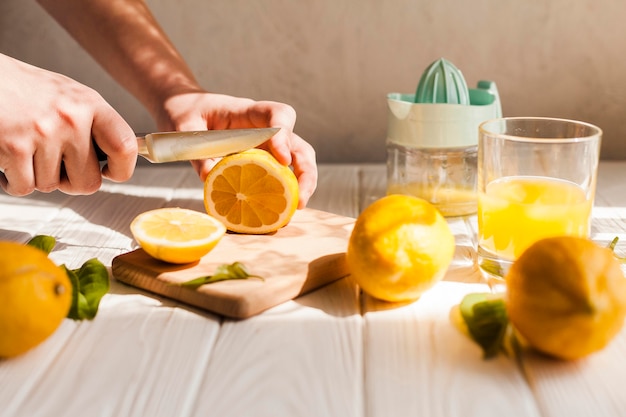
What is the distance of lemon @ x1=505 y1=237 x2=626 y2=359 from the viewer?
744 mm

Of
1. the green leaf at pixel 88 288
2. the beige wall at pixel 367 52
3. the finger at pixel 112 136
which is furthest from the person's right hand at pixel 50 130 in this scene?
the beige wall at pixel 367 52

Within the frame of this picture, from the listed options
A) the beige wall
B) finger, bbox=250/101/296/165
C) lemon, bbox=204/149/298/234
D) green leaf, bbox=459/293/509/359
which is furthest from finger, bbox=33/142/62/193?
the beige wall

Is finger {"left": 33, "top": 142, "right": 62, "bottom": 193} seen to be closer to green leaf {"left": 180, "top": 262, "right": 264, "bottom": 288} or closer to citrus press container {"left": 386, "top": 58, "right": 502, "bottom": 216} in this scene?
green leaf {"left": 180, "top": 262, "right": 264, "bottom": 288}

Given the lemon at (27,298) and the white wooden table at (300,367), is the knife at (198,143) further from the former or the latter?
the lemon at (27,298)

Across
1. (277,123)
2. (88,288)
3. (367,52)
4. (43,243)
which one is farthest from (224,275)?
(367,52)

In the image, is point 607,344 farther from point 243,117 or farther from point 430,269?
point 243,117

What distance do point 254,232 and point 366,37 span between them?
0.69 metres

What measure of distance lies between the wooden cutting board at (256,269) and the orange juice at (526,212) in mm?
205

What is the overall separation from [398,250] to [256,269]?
0.70 feet

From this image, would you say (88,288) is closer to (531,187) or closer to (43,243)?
(43,243)

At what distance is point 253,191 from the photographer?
3.83 ft

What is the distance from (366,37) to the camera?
1.68m

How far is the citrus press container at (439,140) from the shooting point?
1.31 meters

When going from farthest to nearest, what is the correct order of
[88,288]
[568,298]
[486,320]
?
[88,288], [486,320], [568,298]
